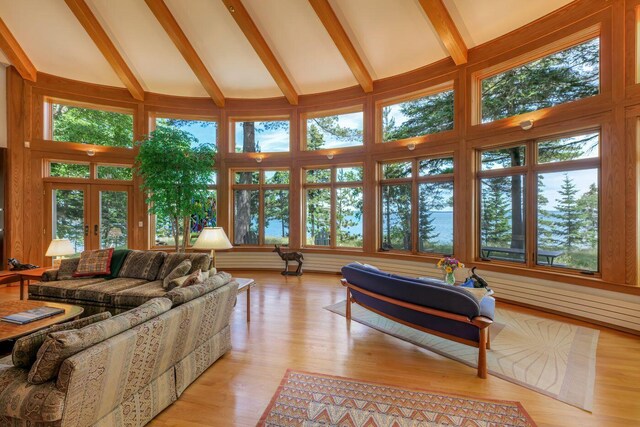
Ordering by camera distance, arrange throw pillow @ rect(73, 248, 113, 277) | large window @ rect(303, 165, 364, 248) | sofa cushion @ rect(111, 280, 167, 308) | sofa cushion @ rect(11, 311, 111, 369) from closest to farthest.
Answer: sofa cushion @ rect(11, 311, 111, 369)
sofa cushion @ rect(111, 280, 167, 308)
throw pillow @ rect(73, 248, 113, 277)
large window @ rect(303, 165, 364, 248)

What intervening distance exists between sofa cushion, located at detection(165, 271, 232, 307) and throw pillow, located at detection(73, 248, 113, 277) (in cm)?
247

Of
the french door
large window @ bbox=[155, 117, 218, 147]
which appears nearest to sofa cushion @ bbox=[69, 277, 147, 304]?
the french door

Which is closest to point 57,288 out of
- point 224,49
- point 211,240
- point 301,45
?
point 211,240

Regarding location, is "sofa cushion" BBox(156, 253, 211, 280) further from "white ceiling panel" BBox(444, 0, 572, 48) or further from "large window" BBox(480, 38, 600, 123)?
"white ceiling panel" BBox(444, 0, 572, 48)

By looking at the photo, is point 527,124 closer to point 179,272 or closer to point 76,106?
point 179,272

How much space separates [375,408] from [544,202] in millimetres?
4168

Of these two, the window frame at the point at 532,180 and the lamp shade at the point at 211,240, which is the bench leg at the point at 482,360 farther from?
the lamp shade at the point at 211,240

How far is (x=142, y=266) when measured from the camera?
4.43m

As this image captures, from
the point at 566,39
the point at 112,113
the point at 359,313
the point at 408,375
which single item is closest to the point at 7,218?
the point at 112,113

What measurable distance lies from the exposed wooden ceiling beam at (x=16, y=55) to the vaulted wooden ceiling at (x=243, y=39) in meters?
0.02

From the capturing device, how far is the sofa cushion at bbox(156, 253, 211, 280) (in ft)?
13.5

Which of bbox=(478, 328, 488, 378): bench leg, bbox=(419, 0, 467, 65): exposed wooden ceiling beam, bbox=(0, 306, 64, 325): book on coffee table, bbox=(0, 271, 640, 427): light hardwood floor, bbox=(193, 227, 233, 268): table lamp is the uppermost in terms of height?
bbox=(419, 0, 467, 65): exposed wooden ceiling beam

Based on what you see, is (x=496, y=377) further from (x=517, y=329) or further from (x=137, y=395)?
(x=137, y=395)

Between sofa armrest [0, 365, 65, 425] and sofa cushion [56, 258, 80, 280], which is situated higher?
sofa cushion [56, 258, 80, 280]
